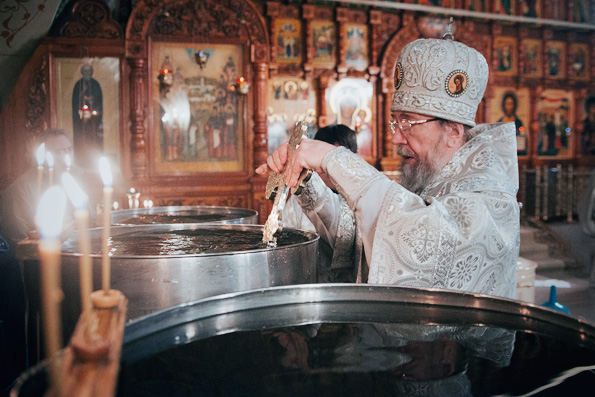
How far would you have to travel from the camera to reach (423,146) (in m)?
1.90

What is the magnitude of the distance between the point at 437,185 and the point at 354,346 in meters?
1.00

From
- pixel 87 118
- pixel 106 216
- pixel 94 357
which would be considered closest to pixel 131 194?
pixel 87 118

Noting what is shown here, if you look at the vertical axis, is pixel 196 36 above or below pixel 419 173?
above

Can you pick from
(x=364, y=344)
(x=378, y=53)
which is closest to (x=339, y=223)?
(x=364, y=344)

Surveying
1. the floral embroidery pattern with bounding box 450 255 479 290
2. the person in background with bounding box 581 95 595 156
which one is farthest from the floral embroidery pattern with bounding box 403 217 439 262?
the person in background with bounding box 581 95 595 156

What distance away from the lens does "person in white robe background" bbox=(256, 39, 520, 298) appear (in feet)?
4.80

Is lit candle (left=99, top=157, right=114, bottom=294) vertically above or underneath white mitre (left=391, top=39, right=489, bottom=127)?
underneath

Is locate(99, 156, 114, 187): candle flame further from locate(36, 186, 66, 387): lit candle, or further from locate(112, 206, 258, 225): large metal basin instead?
locate(112, 206, 258, 225): large metal basin

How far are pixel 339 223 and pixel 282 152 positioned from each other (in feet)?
1.97

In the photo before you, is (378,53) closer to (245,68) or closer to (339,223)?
(245,68)

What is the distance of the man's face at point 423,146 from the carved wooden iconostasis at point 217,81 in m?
6.30

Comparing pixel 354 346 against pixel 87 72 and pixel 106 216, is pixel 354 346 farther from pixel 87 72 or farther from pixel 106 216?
pixel 87 72

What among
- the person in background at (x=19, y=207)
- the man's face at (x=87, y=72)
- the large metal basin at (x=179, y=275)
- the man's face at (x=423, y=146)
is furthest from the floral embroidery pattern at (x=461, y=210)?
the man's face at (x=87, y=72)

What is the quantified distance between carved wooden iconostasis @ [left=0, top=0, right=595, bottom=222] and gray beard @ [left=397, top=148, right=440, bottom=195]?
6.26 meters
